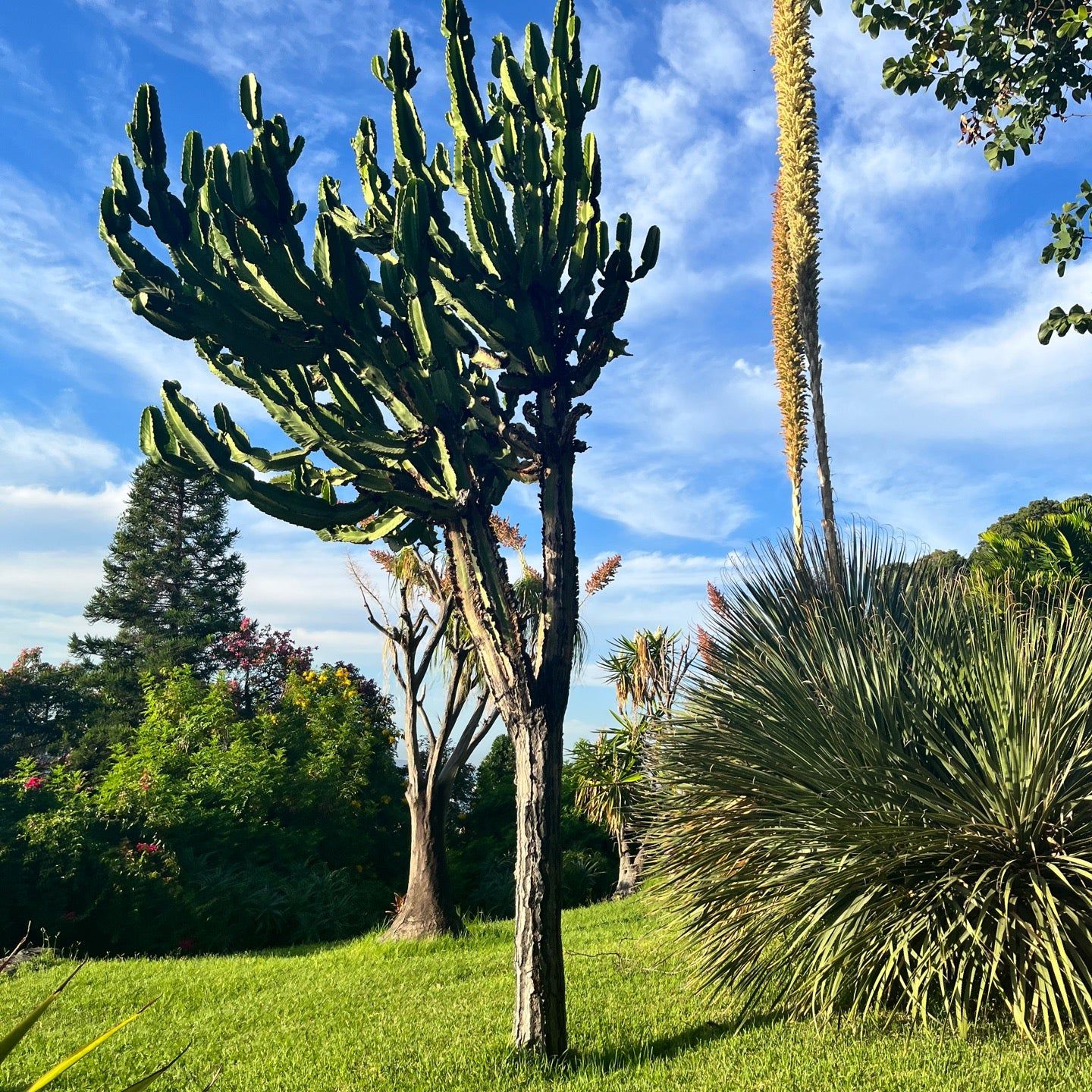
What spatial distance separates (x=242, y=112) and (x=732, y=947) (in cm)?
716

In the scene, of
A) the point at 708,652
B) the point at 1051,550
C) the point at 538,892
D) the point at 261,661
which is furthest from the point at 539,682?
the point at 261,661

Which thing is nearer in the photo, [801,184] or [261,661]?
[801,184]

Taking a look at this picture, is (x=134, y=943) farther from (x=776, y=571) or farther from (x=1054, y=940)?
(x=1054, y=940)

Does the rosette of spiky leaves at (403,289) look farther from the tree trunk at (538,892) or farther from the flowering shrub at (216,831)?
the flowering shrub at (216,831)

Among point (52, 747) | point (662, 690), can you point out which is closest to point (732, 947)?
point (662, 690)

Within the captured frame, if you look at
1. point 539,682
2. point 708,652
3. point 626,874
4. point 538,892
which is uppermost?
point 708,652

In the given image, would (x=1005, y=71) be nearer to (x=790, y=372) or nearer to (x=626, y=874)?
(x=790, y=372)

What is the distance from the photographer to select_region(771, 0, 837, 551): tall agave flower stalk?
30.0 ft

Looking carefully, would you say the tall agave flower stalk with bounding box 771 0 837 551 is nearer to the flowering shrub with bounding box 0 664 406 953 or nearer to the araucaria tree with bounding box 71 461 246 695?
the flowering shrub with bounding box 0 664 406 953

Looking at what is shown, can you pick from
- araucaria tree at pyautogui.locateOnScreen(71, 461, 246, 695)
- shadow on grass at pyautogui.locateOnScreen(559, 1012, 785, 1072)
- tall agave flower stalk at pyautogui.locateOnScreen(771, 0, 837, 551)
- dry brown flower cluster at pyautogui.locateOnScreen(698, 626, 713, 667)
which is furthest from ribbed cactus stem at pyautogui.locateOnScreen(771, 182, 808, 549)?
araucaria tree at pyautogui.locateOnScreen(71, 461, 246, 695)

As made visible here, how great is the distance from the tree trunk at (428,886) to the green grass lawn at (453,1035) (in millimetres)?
500

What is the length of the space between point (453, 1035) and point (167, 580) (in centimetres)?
2332

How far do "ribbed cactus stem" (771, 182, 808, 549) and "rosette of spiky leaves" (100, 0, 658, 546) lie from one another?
2.91 m

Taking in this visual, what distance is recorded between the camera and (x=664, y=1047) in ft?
18.6
